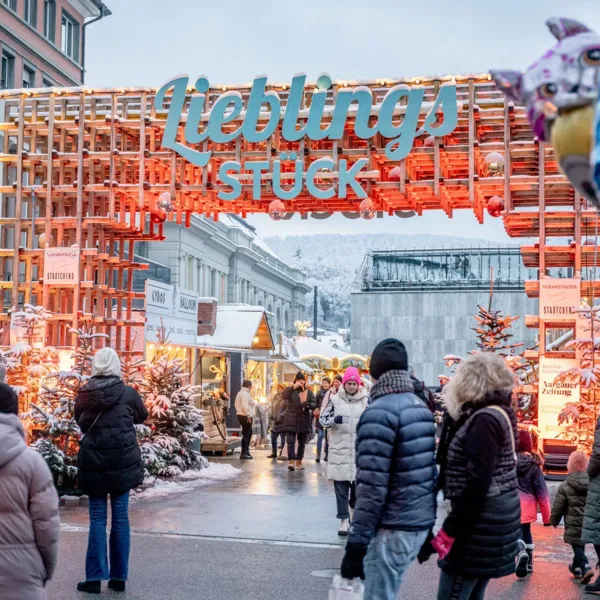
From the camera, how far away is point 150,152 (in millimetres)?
16312

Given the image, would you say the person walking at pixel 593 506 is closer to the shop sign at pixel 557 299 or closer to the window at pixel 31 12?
the shop sign at pixel 557 299

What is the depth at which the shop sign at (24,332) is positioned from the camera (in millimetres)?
14923

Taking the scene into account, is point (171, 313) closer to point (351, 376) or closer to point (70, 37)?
point (351, 376)

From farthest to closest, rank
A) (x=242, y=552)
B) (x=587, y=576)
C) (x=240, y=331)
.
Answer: (x=240, y=331)
(x=242, y=552)
(x=587, y=576)

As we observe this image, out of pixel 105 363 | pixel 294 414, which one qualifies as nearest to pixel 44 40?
pixel 294 414

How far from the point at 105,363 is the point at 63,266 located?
9.31 meters

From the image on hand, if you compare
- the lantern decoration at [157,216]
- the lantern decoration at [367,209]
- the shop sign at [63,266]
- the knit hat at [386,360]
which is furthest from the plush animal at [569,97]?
the lantern decoration at [157,216]

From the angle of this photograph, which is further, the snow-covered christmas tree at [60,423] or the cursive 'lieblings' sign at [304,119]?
the cursive 'lieblings' sign at [304,119]

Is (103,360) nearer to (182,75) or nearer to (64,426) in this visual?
(64,426)

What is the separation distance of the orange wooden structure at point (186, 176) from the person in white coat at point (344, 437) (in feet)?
16.3

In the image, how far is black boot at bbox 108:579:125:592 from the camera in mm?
7727

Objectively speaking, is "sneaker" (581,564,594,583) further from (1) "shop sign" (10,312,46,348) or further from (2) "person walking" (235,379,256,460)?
(2) "person walking" (235,379,256,460)

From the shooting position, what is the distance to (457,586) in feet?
16.1

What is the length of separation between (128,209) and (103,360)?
10466 millimetres
